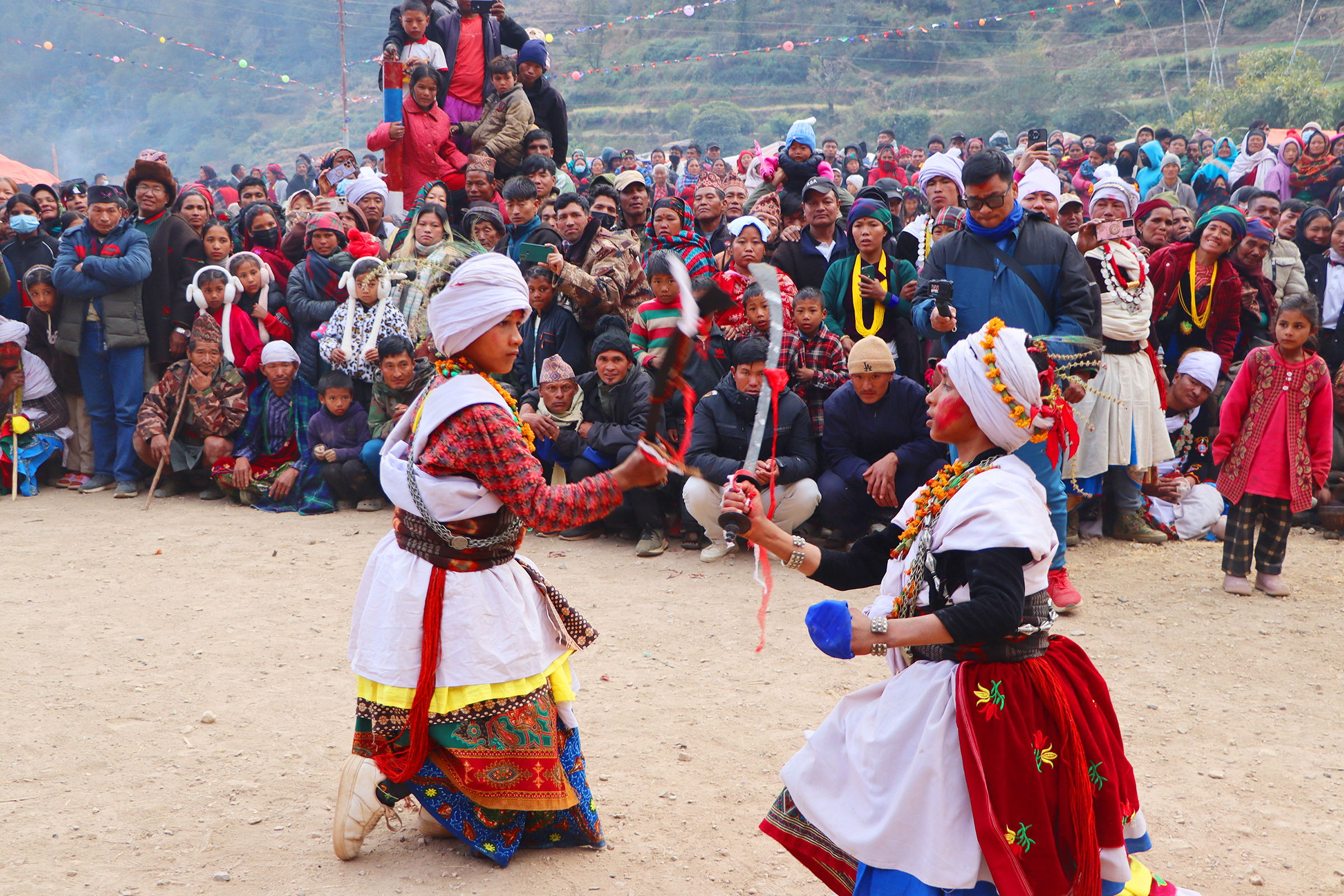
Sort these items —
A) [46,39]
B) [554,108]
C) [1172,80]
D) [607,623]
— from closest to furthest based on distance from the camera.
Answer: [607,623], [554,108], [1172,80], [46,39]

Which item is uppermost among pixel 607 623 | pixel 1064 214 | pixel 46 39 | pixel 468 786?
pixel 46 39

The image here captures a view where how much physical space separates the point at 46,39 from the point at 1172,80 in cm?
5023

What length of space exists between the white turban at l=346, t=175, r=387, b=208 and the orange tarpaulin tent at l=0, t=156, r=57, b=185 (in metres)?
6.34

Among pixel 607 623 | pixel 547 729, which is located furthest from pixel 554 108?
pixel 547 729

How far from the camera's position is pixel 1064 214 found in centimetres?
670

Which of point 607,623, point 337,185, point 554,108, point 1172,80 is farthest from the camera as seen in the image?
point 1172,80

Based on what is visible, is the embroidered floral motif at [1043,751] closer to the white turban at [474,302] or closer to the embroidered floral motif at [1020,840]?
the embroidered floral motif at [1020,840]

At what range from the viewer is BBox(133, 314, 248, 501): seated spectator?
24.1 ft

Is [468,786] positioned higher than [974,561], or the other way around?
[974,561]

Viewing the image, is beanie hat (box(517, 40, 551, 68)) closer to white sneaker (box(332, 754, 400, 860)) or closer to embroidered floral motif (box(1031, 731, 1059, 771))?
white sneaker (box(332, 754, 400, 860))

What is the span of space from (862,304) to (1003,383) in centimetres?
398

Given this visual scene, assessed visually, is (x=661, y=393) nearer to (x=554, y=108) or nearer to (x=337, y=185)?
(x=554, y=108)

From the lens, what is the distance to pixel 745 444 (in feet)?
19.5

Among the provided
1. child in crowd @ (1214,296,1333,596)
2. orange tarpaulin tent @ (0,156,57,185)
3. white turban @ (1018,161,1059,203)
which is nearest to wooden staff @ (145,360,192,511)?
white turban @ (1018,161,1059,203)
